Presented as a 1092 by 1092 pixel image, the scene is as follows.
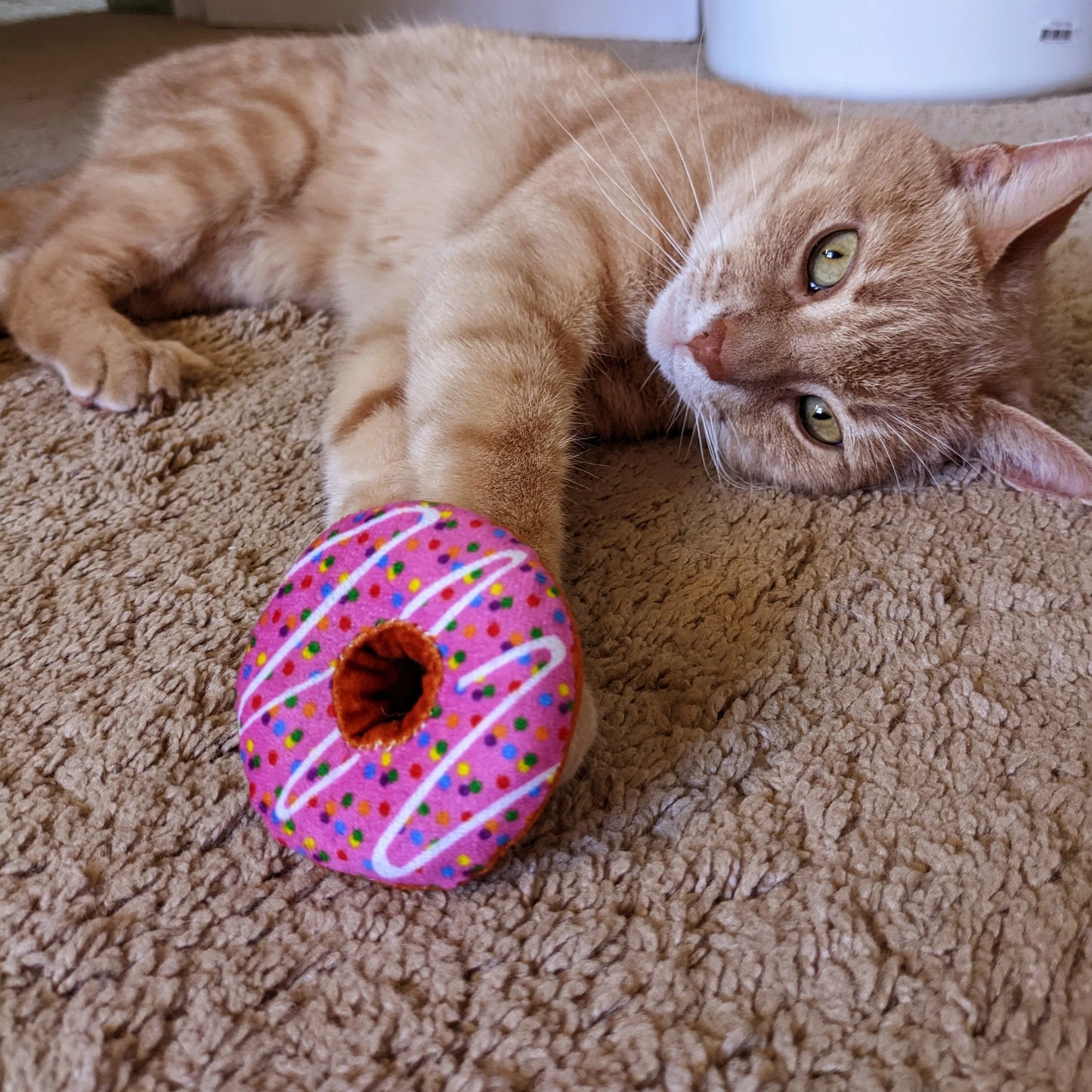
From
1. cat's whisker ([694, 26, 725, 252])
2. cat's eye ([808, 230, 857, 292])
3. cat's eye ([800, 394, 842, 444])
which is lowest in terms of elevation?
cat's eye ([800, 394, 842, 444])

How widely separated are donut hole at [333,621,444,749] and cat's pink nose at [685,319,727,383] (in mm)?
560

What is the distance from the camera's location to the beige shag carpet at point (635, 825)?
68 centimetres

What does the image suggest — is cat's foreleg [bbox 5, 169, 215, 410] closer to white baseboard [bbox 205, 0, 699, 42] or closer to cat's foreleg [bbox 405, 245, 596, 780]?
cat's foreleg [bbox 405, 245, 596, 780]

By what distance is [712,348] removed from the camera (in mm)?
1128

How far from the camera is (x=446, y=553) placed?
31.1 inches

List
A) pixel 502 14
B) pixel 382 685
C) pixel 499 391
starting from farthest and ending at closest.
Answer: pixel 502 14, pixel 499 391, pixel 382 685

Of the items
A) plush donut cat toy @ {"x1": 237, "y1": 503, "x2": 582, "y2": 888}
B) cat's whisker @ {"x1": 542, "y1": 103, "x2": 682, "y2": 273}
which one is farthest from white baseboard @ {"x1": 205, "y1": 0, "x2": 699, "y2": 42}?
plush donut cat toy @ {"x1": 237, "y1": 503, "x2": 582, "y2": 888}

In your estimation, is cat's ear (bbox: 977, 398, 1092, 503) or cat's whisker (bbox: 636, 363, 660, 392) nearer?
cat's ear (bbox: 977, 398, 1092, 503)

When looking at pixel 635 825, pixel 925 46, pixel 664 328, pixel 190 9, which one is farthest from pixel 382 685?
pixel 190 9

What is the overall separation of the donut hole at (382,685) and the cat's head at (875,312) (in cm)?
58

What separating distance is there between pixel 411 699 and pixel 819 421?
2.26ft

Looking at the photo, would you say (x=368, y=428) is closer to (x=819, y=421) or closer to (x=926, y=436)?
(x=819, y=421)

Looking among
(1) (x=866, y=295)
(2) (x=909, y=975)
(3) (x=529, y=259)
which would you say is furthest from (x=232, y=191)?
(2) (x=909, y=975)

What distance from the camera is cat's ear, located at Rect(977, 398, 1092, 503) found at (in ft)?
3.73
